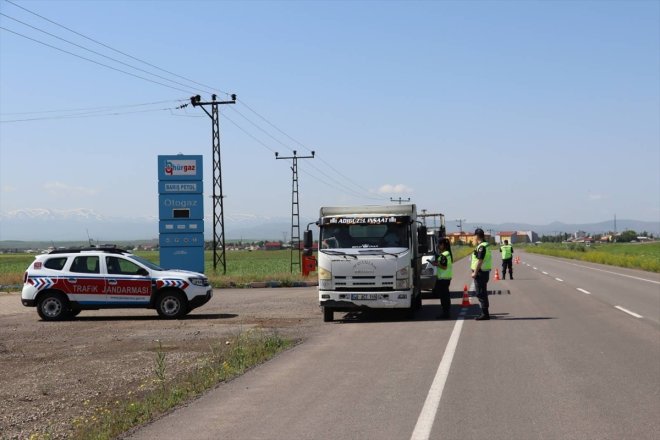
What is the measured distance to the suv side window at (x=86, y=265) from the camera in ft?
67.4

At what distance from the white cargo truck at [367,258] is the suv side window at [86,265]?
5796 millimetres

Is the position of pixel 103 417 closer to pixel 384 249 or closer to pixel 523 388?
pixel 523 388

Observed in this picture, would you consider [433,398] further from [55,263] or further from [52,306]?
[55,263]

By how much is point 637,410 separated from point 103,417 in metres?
5.40

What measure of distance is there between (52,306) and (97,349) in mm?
6527

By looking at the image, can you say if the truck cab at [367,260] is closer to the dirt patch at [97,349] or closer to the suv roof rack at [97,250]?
the dirt patch at [97,349]

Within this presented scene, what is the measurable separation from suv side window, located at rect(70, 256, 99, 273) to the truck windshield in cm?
612

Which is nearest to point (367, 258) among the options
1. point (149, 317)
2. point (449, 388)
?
point (149, 317)

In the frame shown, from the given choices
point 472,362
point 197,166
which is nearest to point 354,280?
point 472,362

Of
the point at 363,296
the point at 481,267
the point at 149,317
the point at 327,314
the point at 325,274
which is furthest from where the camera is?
→ the point at 149,317

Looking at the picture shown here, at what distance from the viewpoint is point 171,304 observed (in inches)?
804

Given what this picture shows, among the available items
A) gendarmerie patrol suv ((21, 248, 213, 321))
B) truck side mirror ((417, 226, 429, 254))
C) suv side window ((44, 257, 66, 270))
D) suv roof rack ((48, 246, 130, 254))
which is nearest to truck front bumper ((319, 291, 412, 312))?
truck side mirror ((417, 226, 429, 254))

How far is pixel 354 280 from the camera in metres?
18.0

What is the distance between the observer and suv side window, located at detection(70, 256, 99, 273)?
20547 millimetres
